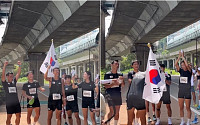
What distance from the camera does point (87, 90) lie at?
3.98 metres

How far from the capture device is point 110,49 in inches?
148

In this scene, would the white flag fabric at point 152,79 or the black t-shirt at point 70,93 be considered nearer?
the white flag fabric at point 152,79

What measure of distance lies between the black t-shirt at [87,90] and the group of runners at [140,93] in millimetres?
230

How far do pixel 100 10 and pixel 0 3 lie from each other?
120 cm

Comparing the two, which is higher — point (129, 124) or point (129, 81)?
point (129, 81)

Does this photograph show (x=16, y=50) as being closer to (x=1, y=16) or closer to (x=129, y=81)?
(x=1, y=16)

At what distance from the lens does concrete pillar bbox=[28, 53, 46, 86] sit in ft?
12.2

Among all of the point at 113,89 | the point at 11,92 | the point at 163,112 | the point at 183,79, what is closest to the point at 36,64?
the point at 11,92

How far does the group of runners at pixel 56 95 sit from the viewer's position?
3.67 metres

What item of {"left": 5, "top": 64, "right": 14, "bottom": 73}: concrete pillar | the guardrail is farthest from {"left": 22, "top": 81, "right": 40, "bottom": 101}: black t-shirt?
the guardrail

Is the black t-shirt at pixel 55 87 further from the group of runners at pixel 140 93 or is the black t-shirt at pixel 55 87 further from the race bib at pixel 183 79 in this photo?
the race bib at pixel 183 79

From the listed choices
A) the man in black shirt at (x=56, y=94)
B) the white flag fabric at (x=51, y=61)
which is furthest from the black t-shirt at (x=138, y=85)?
the white flag fabric at (x=51, y=61)

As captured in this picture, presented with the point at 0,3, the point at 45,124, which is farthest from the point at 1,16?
the point at 45,124

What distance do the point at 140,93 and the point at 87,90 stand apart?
2.27 feet
